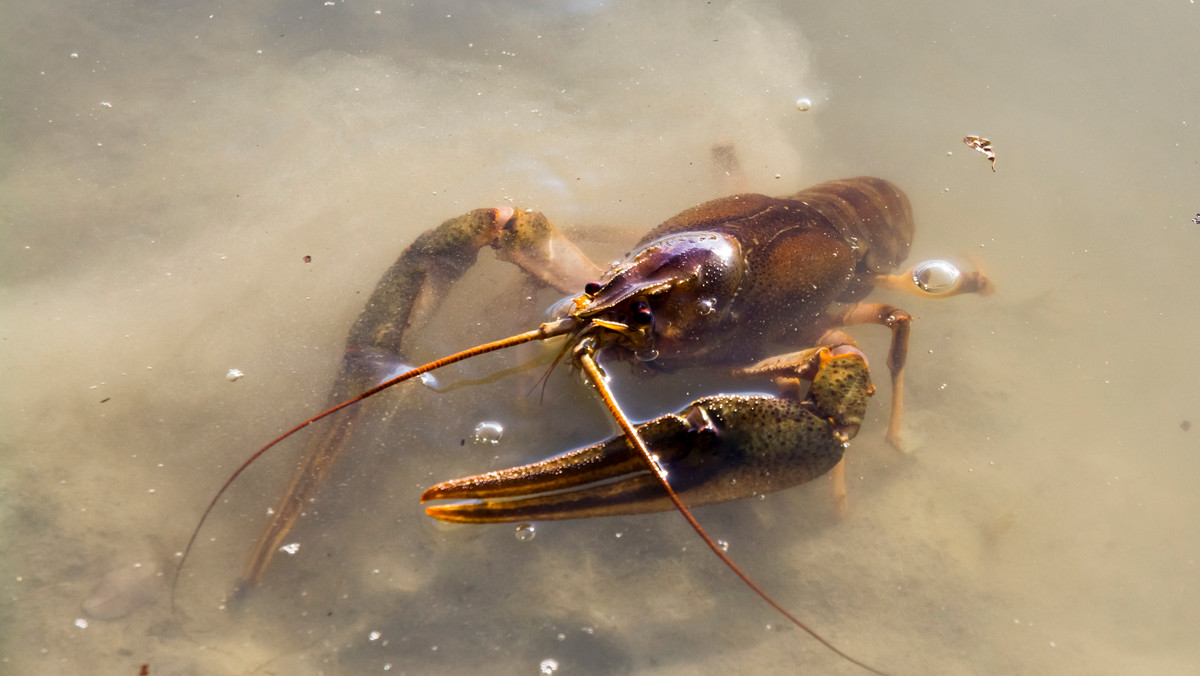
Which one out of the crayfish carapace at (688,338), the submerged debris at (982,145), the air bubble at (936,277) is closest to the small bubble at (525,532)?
the crayfish carapace at (688,338)

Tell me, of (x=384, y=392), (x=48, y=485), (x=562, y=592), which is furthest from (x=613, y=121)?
(x=48, y=485)

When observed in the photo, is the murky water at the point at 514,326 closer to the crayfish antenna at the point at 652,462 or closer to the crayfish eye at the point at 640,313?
the crayfish antenna at the point at 652,462

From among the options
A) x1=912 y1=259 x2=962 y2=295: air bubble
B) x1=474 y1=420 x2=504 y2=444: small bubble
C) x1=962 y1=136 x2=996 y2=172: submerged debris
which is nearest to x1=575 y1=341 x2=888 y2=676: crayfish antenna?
x1=474 y1=420 x2=504 y2=444: small bubble

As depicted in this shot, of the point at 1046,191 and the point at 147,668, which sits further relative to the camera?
the point at 1046,191

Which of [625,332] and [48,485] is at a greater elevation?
[625,332]

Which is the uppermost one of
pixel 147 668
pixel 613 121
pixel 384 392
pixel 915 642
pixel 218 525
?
pixel 613 121

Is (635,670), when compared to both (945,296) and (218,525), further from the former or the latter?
(945,296)

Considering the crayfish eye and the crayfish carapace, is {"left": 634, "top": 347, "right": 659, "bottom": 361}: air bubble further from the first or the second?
the crayfish eye
